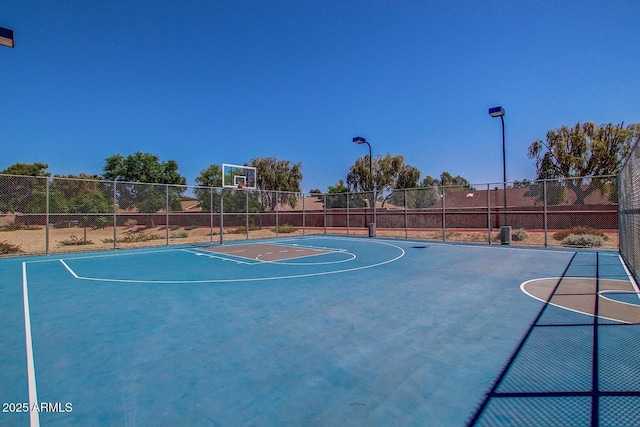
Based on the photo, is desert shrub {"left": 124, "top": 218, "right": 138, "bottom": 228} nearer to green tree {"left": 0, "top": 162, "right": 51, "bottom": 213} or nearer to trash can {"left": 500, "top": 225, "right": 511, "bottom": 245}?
green tree {"left": 0, "top": 162, "right": 51, "bottom": 213}

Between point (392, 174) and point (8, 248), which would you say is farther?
point (392, 174)

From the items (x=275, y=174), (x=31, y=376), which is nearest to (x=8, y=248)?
(x=31, y=376)

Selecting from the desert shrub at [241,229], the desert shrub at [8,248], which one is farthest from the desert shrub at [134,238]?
the desert shrub at [241,229]

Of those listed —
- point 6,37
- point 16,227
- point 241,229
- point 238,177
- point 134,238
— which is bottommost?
point 134,238

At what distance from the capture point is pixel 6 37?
796 cm

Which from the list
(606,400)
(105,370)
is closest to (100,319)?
(105,370)

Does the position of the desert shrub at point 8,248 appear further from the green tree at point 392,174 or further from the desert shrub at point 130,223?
the green tree at point 392,174

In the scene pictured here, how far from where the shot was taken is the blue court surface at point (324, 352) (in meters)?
2.65

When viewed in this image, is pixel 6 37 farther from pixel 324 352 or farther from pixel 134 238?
pixel 134 238

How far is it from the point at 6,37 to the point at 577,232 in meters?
20.8

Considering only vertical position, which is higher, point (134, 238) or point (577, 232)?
point (577, 232)

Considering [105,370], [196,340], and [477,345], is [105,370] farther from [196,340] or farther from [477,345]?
[477,345]

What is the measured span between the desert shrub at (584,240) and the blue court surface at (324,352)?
293 inches

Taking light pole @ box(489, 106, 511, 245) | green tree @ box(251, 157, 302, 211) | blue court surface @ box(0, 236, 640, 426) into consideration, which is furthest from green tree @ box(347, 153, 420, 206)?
blue court surface @ box(0, 236, 640, 426)
